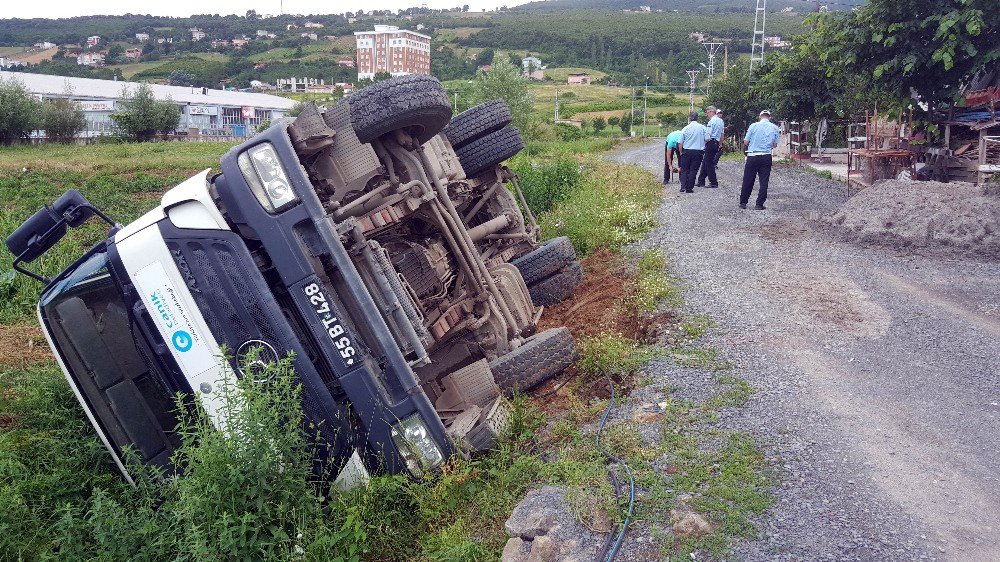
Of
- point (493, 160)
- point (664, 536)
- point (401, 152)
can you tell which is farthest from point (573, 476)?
point (493, 160)

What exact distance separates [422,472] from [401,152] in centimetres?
240

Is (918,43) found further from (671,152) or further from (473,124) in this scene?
(473,124)

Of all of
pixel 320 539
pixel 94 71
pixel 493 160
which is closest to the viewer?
pixel 320 539

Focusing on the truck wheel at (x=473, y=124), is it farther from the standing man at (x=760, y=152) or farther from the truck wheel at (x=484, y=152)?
the standing man at (x=760, y=152)

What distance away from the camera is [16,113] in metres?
Result: 41.7

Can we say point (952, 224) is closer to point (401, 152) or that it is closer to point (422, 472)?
point (401, 152)

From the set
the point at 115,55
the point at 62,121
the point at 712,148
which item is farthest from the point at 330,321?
the point at 115,55

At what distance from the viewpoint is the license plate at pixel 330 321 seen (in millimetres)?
4570

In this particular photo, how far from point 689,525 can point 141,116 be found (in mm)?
51972

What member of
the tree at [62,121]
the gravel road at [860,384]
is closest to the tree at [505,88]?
the tree at [62,121]

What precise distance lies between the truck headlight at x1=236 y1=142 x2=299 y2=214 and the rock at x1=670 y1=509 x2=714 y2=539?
2.76 metres

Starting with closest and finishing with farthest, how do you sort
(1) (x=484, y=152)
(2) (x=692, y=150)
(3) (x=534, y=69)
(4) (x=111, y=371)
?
(4) (x=111, y=371)
(1) (x=484, y=152)
(2) (x=692, y=150)
(3) (x=534, y=69)

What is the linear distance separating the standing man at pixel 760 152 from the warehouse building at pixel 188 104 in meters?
49.1

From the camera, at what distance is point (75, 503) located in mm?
5457
